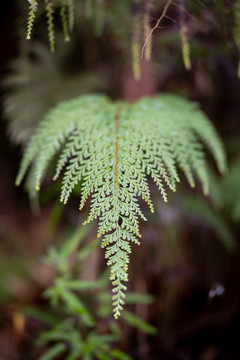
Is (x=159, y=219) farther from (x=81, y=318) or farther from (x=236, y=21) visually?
(x=236, y=21)

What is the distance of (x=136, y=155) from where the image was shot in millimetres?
850

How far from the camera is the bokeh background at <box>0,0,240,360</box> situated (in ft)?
5.32

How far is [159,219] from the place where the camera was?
1.77 m

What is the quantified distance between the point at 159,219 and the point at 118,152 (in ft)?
3.18

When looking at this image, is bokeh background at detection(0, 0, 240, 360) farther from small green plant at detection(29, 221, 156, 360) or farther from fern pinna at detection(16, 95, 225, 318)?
fern pinna at detection(16, 95, 225, 318)

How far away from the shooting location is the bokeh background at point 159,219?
1.62 m

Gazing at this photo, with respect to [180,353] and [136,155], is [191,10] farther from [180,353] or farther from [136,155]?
[180,353]

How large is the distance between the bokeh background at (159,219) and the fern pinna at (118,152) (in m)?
0.40

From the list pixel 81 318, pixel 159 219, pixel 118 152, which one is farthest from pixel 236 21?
pixel 81 318

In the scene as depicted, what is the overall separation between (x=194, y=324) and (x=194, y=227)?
1.65 ft

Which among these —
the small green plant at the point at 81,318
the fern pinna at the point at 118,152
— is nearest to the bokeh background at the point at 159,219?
the small green plant at the point at 81,318

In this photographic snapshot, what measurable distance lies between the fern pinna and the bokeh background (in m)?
0.40

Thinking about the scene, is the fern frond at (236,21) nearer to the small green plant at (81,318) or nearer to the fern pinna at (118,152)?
the fern pinna at (118,152)

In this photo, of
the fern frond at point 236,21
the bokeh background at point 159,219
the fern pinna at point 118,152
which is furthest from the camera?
the bokeh background at point 159,219
